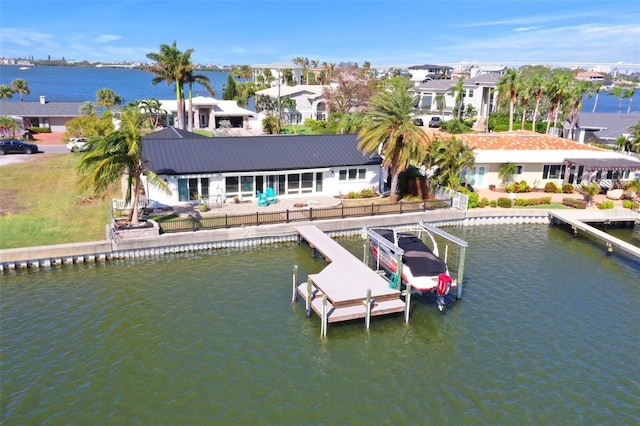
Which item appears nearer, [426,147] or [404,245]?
Answer: [404,245]

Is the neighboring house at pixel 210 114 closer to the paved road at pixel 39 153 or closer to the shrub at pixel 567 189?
the paved road at pixel 39 153

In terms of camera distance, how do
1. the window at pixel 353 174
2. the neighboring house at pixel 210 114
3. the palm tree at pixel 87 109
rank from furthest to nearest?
the neighboring house at pixel 210 114 < the palm tree at pixel 87 109 < the window at pixel 353 174

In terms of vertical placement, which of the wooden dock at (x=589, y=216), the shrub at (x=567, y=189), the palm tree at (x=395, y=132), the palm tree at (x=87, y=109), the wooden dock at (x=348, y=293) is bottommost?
the wooden dock at (x=348, y=293)

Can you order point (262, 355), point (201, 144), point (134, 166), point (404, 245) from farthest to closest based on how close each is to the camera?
1. point (201, 144)
2. point (134, 166)
3. point (404, 245)
4. point (262, 355)

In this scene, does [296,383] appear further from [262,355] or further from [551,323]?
[551,323]

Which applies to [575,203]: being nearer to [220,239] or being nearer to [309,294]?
[309,294]

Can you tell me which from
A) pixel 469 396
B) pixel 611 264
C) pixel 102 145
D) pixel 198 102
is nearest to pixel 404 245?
pixel 469 396

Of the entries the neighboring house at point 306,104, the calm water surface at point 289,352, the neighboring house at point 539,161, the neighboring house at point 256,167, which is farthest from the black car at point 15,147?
the neighboring house at point 539,161
